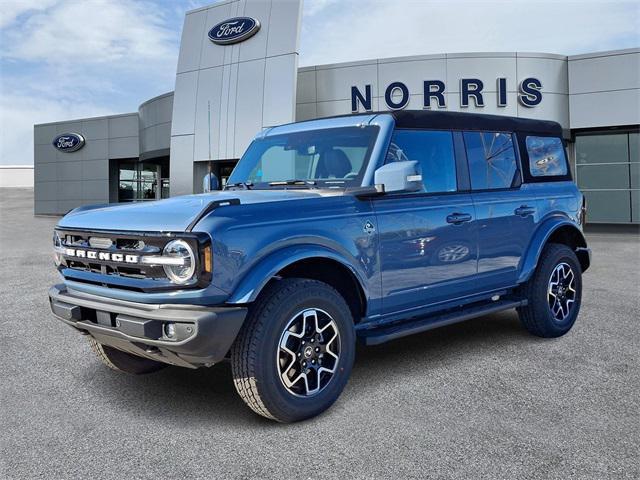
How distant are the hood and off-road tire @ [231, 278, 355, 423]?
0.57 meters

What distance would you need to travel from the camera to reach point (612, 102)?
18.8 metres

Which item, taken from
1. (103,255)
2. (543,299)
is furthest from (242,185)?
(543,299)

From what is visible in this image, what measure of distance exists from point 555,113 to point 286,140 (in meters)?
17.3

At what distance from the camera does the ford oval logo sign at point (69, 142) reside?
3328 cm

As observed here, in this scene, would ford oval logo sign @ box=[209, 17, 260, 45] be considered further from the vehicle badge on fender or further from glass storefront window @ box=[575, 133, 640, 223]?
the vehicle badge on fender

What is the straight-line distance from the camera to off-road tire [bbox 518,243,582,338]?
5.08m

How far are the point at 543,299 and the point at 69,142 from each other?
1338 inches

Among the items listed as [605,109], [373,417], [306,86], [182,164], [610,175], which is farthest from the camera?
[182,164]

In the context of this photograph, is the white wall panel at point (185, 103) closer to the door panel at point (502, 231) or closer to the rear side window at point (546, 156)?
the rear side window at point (546, 156)

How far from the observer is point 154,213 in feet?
10.6

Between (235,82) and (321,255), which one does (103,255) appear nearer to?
(321,255)

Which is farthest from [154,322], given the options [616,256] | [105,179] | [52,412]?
[105,179]

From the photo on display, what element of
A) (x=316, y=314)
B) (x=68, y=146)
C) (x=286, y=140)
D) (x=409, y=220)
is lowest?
(x=316, y=314)

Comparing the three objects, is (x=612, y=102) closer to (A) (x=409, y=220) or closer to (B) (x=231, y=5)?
(B) (x=231, y=5)
